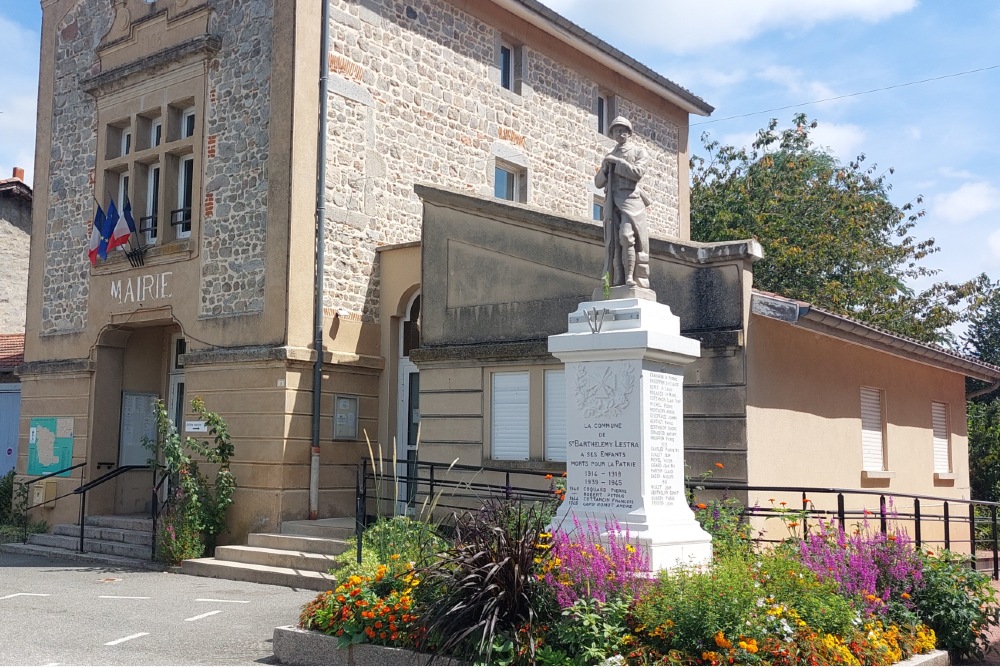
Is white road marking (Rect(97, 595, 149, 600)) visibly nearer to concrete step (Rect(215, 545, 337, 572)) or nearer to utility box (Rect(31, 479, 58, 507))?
concrete step (Rect(215, 545, 337, 572))

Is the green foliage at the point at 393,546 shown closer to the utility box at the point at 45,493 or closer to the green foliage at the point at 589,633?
the green foliage at the point at 589,633

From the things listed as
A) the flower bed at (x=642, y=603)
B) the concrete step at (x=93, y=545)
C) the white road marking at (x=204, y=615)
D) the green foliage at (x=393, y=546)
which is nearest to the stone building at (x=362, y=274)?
the concrete step at (x=93, y=545)

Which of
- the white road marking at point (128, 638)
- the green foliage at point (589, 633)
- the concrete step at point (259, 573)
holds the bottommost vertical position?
the white road marking at point (128, 638)

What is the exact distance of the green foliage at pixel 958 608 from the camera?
301 inches

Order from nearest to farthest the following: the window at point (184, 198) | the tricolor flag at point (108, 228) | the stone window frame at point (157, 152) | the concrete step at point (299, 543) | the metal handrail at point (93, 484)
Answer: the concrete step at point (299, 543) < the metal handrail at point (93, 484) < the stone window frame at point (157, 152) < the window at point (184, 198) < the tricolor flag at point (108, 228)

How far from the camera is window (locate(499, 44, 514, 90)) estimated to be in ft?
60.2

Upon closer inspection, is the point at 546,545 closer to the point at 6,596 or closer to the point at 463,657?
the point at 463,657

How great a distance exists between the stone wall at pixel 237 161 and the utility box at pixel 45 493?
15.9ft

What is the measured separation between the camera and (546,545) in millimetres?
7457

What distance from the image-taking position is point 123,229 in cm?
1630

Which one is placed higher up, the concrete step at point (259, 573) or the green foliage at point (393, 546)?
the green foliage at point (393, 546)

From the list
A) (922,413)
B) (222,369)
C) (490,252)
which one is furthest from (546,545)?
(922,413)

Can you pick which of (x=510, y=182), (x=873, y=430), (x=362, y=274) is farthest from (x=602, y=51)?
(x=873, y=430)

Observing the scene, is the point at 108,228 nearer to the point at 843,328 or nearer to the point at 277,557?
the point at 277,557
